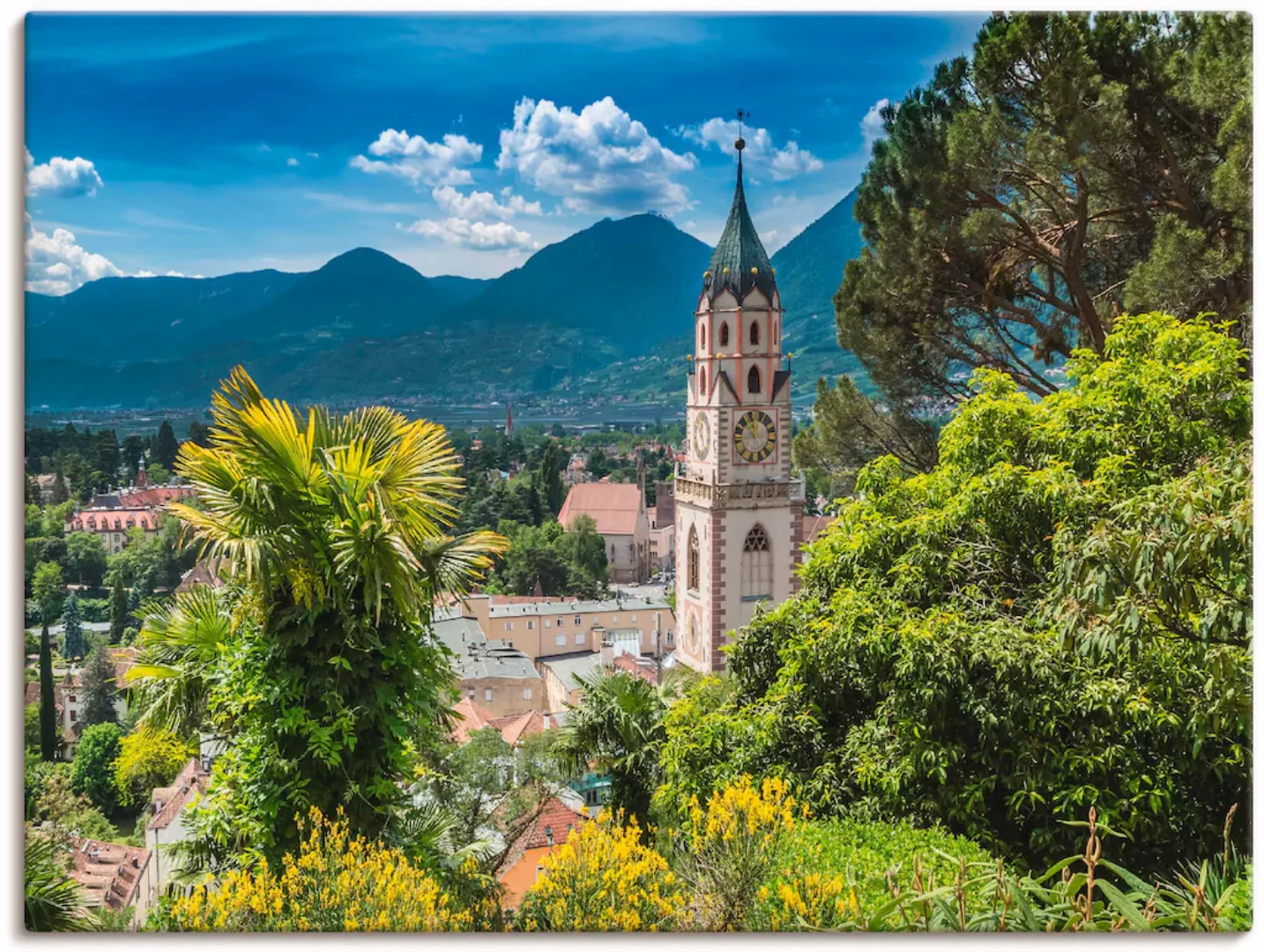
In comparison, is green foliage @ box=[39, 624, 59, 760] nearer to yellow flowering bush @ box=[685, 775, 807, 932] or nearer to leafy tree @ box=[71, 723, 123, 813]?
leafy tree @ box=[71, 723, 123, 813]

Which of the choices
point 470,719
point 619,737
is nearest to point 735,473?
point 470,719

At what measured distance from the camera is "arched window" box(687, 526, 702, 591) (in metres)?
10.2

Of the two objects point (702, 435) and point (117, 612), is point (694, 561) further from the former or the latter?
point (117, 612)

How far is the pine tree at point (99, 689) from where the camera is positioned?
4.70 m

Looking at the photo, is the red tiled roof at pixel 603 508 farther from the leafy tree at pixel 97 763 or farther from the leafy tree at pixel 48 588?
the leafy tree at pixel 48 588

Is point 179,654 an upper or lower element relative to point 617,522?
upper

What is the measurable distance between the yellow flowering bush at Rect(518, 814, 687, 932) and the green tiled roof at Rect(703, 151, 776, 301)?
10.3 ft

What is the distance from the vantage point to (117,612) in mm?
4676

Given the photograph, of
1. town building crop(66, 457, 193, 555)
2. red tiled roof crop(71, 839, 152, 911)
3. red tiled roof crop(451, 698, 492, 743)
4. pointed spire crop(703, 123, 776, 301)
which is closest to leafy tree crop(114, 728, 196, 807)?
red tiled roof crop(71, 839, 152, 911)

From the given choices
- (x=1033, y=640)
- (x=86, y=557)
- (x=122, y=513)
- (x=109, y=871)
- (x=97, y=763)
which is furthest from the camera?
(x=122, y=513)

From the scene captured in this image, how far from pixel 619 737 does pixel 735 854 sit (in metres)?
2.68

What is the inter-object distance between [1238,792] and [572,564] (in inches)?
918

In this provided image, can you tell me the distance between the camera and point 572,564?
27000 millimetres

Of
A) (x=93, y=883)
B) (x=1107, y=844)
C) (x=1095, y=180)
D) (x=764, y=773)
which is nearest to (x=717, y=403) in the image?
(x=1095, y=180)
